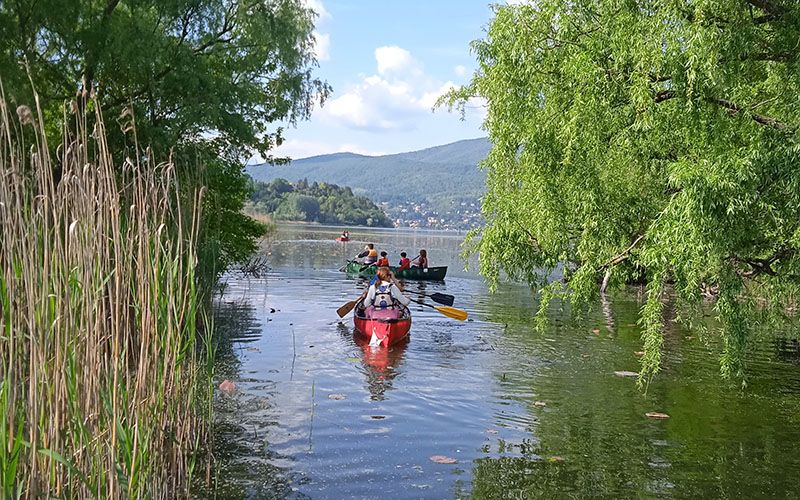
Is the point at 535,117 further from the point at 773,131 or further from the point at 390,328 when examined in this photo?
the point at 390,328

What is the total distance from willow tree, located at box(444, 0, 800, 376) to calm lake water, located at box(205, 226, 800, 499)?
4.19 ft

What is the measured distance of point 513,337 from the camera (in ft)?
56.1

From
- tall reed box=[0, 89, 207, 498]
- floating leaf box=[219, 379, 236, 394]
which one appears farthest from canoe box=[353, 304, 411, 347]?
tall reed box=[0, 89, 207, 498]

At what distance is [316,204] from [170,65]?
137821 mm

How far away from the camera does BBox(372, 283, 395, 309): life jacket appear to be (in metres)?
15.8

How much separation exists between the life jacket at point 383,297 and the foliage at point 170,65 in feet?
11.3

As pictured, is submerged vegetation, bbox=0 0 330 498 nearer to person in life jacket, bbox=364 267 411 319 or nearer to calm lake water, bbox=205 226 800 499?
calm lake water, bbox=205 226 800 499

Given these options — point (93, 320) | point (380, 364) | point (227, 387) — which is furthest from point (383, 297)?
point (93, 320)

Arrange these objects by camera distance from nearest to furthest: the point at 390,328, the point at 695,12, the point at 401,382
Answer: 1. the point at 695,12
2. the point at 401,382
3. the point at 390,328

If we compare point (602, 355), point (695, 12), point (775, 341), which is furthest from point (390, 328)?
point (775, 341)

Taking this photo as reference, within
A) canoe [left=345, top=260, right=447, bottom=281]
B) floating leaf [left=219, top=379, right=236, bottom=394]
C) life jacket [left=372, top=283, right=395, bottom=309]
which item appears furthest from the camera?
canoe [left=345, top=260, right=447, bottom=281]

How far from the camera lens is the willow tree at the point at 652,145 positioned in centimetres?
848

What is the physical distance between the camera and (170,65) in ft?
49.2

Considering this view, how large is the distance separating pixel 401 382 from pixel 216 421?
3763mm
